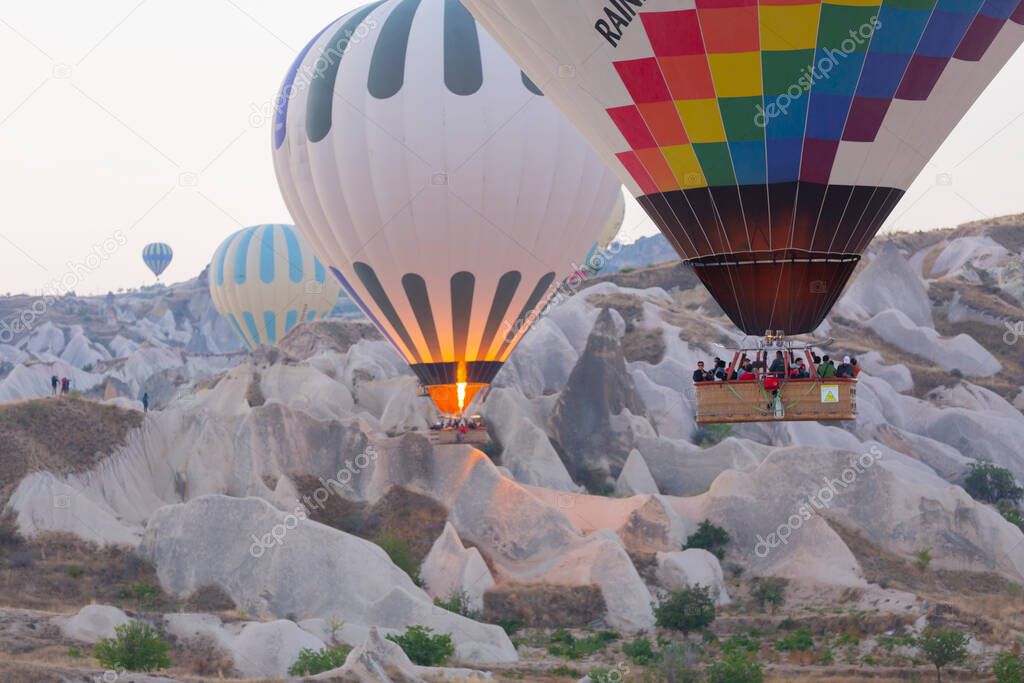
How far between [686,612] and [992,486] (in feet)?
59.9

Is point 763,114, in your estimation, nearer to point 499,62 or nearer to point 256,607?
point 499,62

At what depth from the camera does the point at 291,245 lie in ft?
245

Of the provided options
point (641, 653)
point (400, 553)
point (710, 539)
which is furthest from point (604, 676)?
point (710, 539)

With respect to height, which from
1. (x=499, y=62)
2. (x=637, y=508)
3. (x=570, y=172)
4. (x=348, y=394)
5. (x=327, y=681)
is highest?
(x=499, y=62)

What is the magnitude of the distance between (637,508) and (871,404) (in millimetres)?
16874

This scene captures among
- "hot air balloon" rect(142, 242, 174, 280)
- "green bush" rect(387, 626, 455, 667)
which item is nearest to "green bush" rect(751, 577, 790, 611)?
"green bush" rect(387, 626, 455, 667)

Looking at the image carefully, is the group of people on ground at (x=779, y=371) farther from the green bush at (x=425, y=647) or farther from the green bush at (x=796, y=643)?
the green bush at (x=796, y=643)

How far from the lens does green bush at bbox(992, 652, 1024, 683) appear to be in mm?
32375

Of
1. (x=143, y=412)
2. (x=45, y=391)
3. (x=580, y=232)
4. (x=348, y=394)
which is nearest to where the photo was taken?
(x=580, y=232)

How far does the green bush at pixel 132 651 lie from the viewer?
97.3 feet

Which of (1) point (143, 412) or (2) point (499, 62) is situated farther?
(1) point (143, 412)

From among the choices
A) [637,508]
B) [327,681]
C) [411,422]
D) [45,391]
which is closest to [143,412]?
[411,422]

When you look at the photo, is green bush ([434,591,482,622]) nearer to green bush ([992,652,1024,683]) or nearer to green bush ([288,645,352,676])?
green bush ([288,645,352,676])

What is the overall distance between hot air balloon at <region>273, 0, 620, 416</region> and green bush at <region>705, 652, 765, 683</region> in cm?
1073
